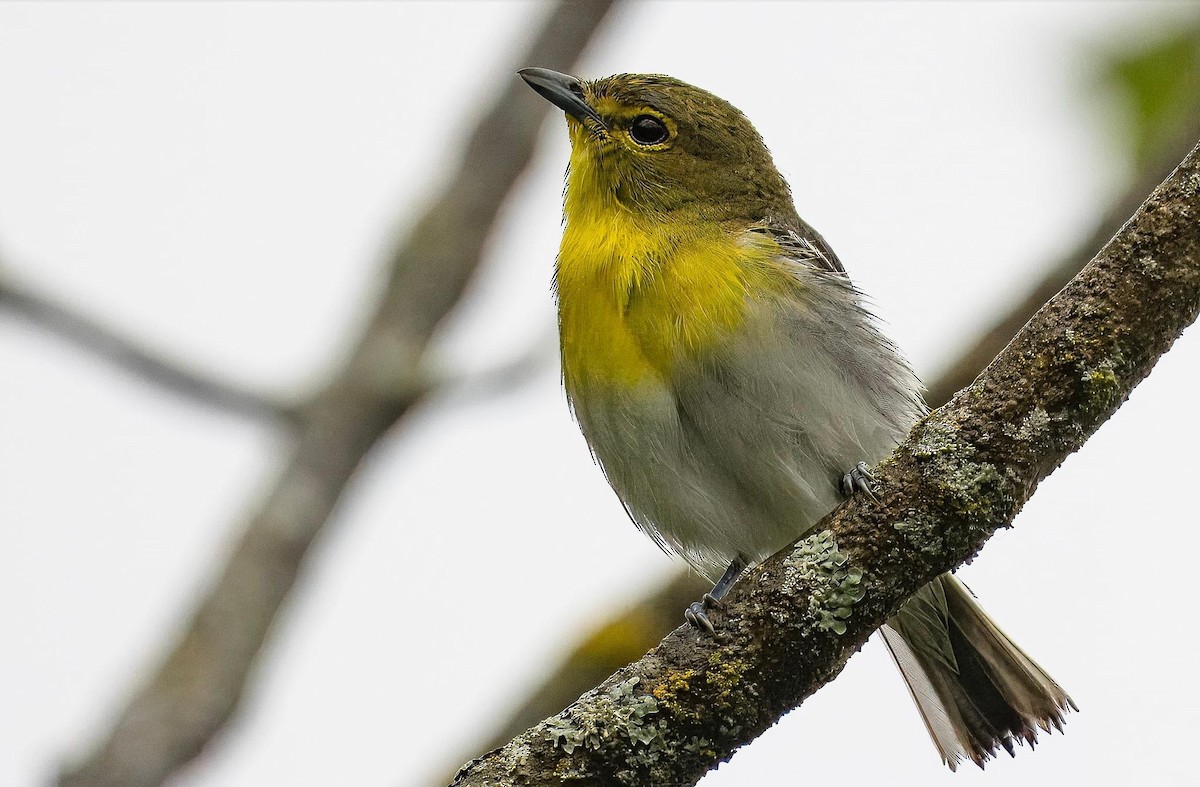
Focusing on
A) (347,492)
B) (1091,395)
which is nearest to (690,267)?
(347,492)

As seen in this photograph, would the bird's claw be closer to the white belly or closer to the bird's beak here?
the white belly

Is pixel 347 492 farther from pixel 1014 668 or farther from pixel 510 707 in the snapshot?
pixel 1014 668

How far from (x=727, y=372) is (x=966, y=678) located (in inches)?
69.1

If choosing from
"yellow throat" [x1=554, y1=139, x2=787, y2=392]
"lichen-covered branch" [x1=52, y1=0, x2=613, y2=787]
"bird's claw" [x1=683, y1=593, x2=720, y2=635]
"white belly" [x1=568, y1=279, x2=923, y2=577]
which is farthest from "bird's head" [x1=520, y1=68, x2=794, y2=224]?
"bird's claw" [x1=683, y1=593, x2=720, y2=635]

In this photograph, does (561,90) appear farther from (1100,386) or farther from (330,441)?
(1100,386)

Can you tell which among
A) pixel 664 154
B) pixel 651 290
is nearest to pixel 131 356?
pixel 651 290

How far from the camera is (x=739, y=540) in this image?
5.62m

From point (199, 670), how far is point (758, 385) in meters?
2.26

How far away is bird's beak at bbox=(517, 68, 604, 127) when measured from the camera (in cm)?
534

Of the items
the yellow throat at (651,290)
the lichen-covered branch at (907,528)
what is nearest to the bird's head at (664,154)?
the yellow throat at (651,290)

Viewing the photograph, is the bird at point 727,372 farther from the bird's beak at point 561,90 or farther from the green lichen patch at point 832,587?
the green lichen patch at point 832,587

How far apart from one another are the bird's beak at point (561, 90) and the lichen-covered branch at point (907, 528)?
2.81 m

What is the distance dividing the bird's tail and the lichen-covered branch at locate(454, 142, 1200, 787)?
195cm

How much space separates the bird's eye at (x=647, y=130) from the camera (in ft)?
19.4
